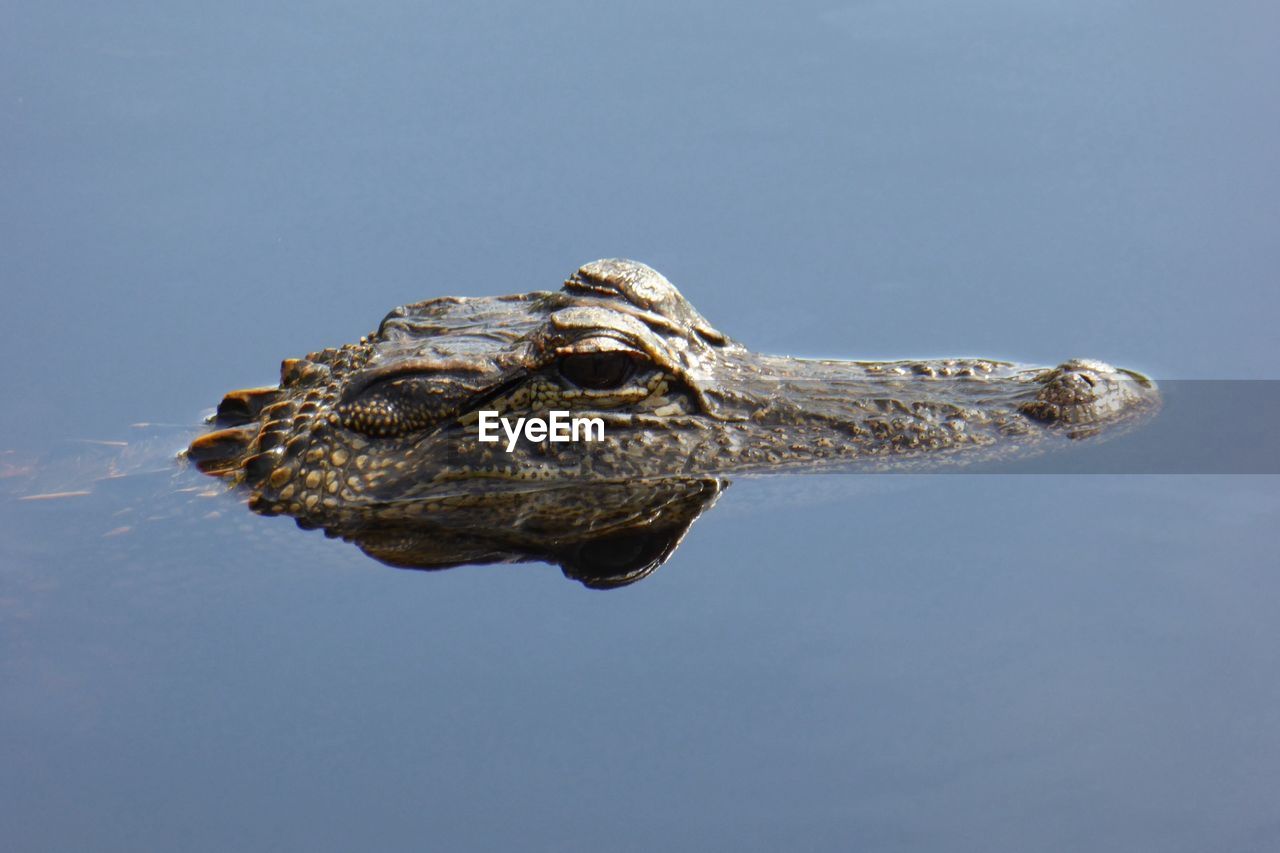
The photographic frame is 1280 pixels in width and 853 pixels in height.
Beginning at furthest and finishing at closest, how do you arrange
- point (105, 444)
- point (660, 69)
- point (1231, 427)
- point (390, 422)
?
point (660, 69)
point (105, 444)
point (1231, 427)
point (390, 422)

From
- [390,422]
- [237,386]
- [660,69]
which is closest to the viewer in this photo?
[390,422]

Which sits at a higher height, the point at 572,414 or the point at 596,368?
the point at 596,368

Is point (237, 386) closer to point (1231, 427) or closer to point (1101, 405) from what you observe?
point (1101, 405)

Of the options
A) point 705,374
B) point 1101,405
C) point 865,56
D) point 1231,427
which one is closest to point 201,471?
point 705,374

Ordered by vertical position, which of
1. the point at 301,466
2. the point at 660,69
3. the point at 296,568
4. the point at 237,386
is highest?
the point at 660,69
